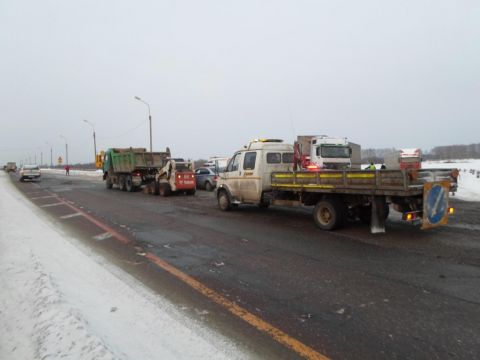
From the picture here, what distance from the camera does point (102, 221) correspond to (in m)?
11.3

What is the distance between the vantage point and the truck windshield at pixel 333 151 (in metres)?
17.4

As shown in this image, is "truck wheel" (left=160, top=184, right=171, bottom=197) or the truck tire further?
the truck tire

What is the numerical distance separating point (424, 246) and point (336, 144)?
418 inches

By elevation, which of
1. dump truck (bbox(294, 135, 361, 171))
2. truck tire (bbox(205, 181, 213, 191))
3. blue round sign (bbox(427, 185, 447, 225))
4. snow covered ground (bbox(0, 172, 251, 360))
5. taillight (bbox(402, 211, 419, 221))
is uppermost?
dump truck (bbox(294, 135, 361, 171))

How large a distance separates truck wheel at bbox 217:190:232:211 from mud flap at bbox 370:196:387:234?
5668 mm

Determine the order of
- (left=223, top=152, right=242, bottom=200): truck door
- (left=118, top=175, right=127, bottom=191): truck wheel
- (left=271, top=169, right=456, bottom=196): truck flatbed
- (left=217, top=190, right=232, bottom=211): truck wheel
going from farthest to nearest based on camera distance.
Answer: (left=118, top=175, right=127, bottom=191): truck wheel → (left=217, top=190, right=232, bottom=211): truck wheel → (left=223, top=152, right=242, bottom=200): truck door → (left=271, top=169, right=456, bottom=196): truck flatbed

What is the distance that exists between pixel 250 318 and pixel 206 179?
2070cm

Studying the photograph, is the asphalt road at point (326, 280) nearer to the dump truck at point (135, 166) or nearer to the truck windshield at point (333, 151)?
the truck windshield at point (333, 151)

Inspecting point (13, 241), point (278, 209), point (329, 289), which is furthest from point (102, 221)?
point (329, 289)

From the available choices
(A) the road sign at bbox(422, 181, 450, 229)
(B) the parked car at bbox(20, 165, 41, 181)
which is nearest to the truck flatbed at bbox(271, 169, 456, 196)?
(A) the road sign at bbox(422, 181, 450, 229)

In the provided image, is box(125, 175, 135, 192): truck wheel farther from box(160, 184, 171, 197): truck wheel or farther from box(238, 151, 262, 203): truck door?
box(238, 151, 262, 203): truck door

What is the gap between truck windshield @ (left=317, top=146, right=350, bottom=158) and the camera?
1742 cm

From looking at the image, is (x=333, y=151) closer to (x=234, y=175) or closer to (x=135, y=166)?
(x=234, y=175)

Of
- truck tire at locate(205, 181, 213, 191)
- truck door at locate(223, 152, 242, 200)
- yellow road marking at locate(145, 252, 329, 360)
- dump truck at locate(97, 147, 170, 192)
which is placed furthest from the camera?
truck tire at locate(205, 181, 213, 191)
